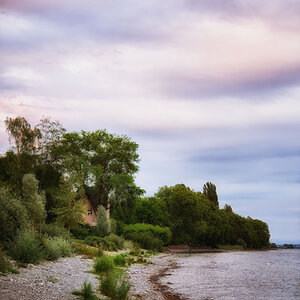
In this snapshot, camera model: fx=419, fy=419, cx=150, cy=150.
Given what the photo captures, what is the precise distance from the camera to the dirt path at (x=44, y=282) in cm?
1448

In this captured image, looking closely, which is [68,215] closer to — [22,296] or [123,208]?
[123,208]

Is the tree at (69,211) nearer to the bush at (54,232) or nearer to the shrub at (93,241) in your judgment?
the shrub at (93,241)

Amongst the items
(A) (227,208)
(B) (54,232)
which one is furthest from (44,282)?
(A) (227,208)

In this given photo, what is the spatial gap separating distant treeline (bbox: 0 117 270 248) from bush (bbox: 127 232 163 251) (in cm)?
Answer: 15

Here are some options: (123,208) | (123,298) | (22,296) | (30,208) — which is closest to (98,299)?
(123,298)

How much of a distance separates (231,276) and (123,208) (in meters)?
39.7

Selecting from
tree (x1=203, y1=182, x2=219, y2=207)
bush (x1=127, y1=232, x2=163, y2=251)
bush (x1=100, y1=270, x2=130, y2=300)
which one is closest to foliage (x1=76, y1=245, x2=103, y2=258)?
bush (x1=100, y1=270, x2=130, y2=300)

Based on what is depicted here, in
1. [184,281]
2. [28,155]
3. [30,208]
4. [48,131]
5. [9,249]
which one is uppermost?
[48,131]

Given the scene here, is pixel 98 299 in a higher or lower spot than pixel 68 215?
lower

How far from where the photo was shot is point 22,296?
46.1 ft

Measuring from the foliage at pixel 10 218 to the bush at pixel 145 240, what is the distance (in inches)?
1266

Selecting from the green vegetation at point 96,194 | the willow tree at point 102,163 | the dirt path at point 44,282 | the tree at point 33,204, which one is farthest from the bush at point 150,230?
the dirt path at point 44,282

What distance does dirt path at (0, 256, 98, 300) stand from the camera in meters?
14.5

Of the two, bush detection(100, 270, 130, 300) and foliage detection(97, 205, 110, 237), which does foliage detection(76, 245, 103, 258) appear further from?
foliage detection(97, 205, 110, 237)
